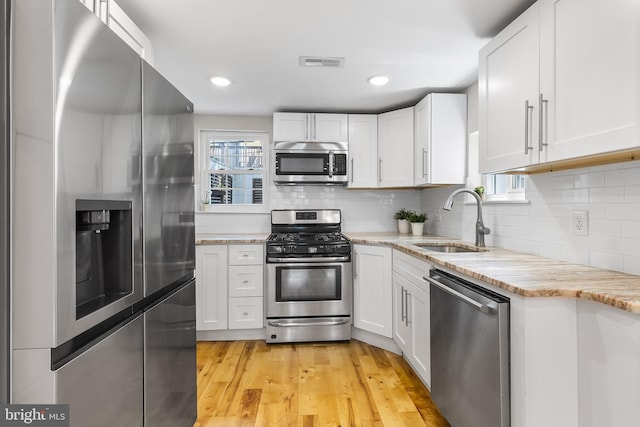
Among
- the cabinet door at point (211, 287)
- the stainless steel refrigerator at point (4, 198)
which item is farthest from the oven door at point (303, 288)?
the stainless steel refrigerator at point (4, 198)

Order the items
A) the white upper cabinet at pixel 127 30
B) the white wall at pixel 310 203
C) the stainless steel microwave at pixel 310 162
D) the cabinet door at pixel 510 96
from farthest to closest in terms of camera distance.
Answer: the white wall at pixel 310 203, the stainless steel microwave at pixel 310 162, the cabinet door at pixel 510 96, the white upper cabinet at pixel 127 30

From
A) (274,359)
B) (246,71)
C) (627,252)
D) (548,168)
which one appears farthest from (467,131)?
(274,359)

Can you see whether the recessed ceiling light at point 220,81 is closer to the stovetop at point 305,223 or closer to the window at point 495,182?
the stovetop at point 305,223

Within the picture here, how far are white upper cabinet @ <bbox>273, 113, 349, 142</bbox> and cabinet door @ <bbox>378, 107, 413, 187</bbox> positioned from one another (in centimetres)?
37

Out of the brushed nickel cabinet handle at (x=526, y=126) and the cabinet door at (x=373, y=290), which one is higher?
the brushed nickel cabinet handle at (x=526, y=126)

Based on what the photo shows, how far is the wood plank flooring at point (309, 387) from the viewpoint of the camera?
6.43ft

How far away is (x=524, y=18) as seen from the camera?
64.5 inches

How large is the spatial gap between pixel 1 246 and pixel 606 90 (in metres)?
1.81

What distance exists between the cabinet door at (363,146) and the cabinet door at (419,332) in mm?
1423

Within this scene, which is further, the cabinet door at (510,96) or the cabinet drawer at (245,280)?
the cabinet drawer at (245,280)

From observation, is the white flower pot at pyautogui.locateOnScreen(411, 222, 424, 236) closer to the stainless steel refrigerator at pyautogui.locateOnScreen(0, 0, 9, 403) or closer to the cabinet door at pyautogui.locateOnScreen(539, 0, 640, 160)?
the cabinet door at pyautogui.locateOnScreen(539, 0, 640, 160)

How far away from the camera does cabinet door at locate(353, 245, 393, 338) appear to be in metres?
2.89

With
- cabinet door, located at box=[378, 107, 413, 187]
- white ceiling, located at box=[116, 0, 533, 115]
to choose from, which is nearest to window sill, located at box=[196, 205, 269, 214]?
white ceiling, located at box=[116, 0, 533, 115]

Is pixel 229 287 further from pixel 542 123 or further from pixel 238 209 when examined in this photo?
pixel 542 123
